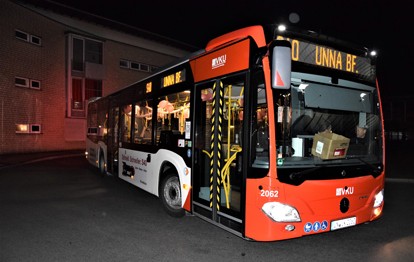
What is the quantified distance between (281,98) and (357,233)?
3021 millimetres

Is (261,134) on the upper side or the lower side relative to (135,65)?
lower

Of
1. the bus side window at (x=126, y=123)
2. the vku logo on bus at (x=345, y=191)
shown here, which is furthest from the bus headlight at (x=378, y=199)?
the bus side window at (x=126, y=123)

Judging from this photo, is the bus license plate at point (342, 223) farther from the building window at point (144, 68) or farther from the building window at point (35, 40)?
the building window at point (144, 68)

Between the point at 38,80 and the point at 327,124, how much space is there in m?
22.4

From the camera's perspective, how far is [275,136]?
4246 millimetres

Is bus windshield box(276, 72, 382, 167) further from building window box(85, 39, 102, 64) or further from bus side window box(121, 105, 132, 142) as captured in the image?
building window box(85, 39, 102, 64)

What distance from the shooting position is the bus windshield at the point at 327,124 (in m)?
4.45

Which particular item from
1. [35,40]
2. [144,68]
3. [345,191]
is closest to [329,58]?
[345,191]

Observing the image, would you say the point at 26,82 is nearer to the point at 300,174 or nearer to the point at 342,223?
the point at 300,174

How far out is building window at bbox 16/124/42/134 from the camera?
70.7ft

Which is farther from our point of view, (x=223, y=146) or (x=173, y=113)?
(x=173, y=113)

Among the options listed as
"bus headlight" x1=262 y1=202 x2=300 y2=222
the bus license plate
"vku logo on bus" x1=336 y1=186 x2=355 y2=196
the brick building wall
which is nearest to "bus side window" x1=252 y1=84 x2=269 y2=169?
"bus headlight" x1=262 y1=202 x2=300 y2=222

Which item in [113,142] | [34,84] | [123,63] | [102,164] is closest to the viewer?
[113,142]

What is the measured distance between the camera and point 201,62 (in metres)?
5.75
